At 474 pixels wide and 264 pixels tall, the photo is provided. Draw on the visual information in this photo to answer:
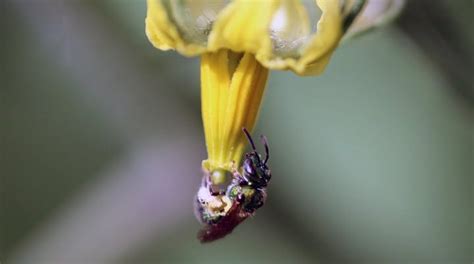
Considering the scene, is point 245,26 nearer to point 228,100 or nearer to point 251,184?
point 228,100

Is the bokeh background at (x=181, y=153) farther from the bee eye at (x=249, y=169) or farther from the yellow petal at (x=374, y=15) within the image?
the yellow petal at (x=374, y=15)

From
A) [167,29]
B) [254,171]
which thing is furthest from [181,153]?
[167,29]

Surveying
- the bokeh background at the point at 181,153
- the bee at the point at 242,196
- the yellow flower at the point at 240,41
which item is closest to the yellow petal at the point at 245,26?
the yellow flower at the point at 240,41

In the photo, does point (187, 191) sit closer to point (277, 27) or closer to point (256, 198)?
point (256, 198)

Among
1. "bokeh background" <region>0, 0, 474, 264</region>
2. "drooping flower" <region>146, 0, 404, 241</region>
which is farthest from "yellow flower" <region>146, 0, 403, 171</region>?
"bokeh background" <region>0, 0, 474, 264</region>

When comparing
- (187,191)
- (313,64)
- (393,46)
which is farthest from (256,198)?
(393,46)

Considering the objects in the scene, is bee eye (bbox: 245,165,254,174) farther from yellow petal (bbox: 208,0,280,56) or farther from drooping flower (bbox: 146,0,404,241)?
yellow petal (bbox: 208,0,280,56)

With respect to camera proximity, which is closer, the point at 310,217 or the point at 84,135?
the point at 310,217
